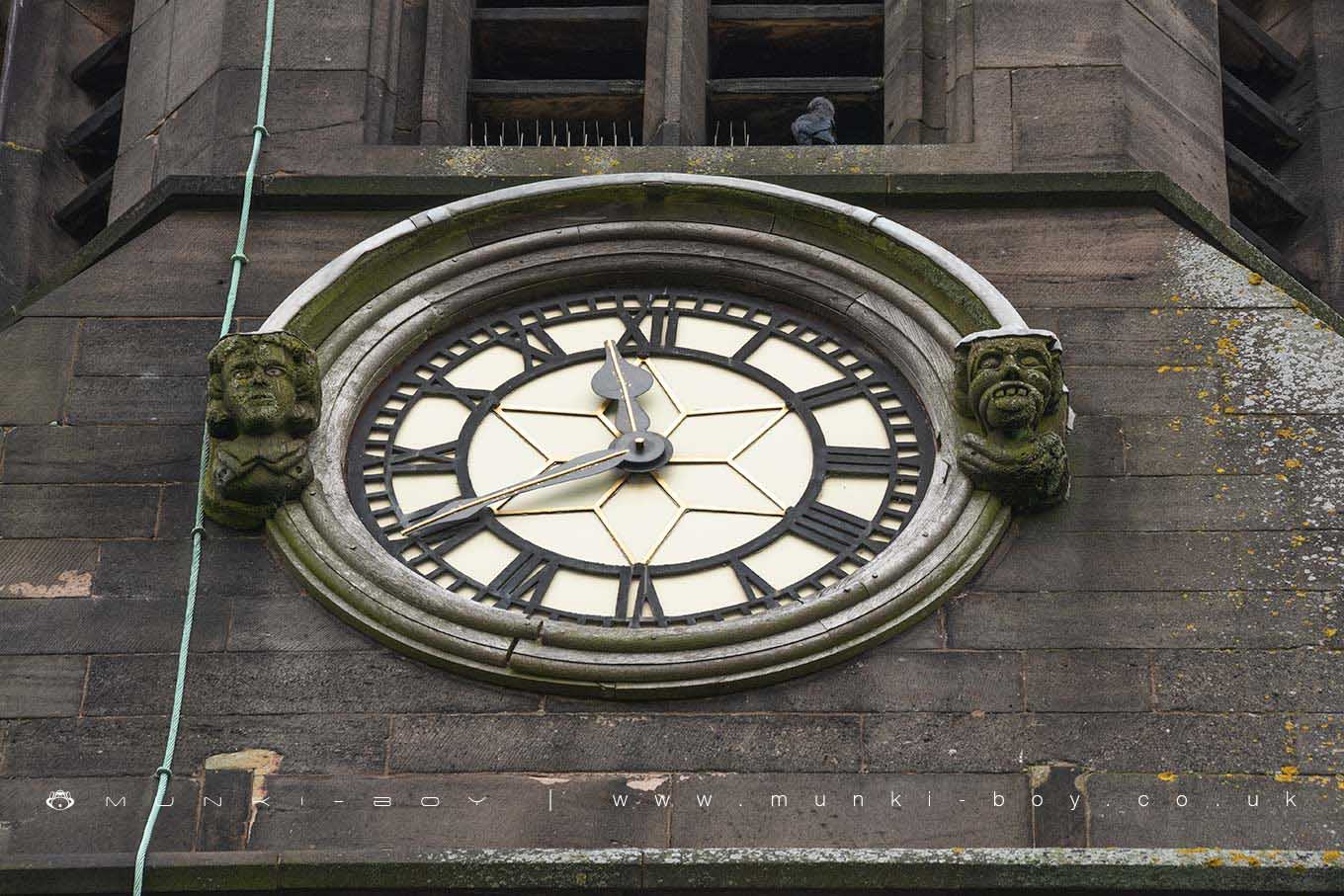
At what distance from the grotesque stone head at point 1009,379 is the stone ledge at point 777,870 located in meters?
2.45

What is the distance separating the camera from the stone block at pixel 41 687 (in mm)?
14328

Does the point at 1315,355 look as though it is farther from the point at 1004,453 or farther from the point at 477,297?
the point at 477,297

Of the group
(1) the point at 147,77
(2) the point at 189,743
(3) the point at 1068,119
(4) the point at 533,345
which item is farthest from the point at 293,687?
(3) the point at 1068,119

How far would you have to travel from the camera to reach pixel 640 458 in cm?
1534

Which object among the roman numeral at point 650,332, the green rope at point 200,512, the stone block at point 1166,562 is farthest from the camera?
the roman numeral at point 650,332

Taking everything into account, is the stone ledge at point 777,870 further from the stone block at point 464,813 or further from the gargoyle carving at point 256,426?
the gargoyle carving at point 256,426

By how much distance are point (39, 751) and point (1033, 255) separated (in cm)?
495

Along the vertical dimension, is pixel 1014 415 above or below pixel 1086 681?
above

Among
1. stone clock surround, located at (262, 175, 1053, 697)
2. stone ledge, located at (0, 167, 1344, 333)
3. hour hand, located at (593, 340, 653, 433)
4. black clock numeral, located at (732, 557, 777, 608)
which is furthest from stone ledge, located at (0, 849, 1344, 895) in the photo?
stone ledge, located at (0, 167, 1344, 333)

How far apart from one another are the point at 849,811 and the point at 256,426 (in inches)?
120

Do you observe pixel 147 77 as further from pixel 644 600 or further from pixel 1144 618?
pixel 1144 618

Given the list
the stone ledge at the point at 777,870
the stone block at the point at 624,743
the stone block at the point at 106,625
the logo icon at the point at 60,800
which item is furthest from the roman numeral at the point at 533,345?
the stone ledge at the point at 777,870

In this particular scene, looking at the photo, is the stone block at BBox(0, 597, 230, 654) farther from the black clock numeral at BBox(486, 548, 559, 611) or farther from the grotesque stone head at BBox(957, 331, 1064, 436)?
the grotesque stone head at BBox(957, 331, 1064, 436)

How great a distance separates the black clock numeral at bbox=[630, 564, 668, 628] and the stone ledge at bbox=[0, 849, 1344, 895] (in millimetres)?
1679
